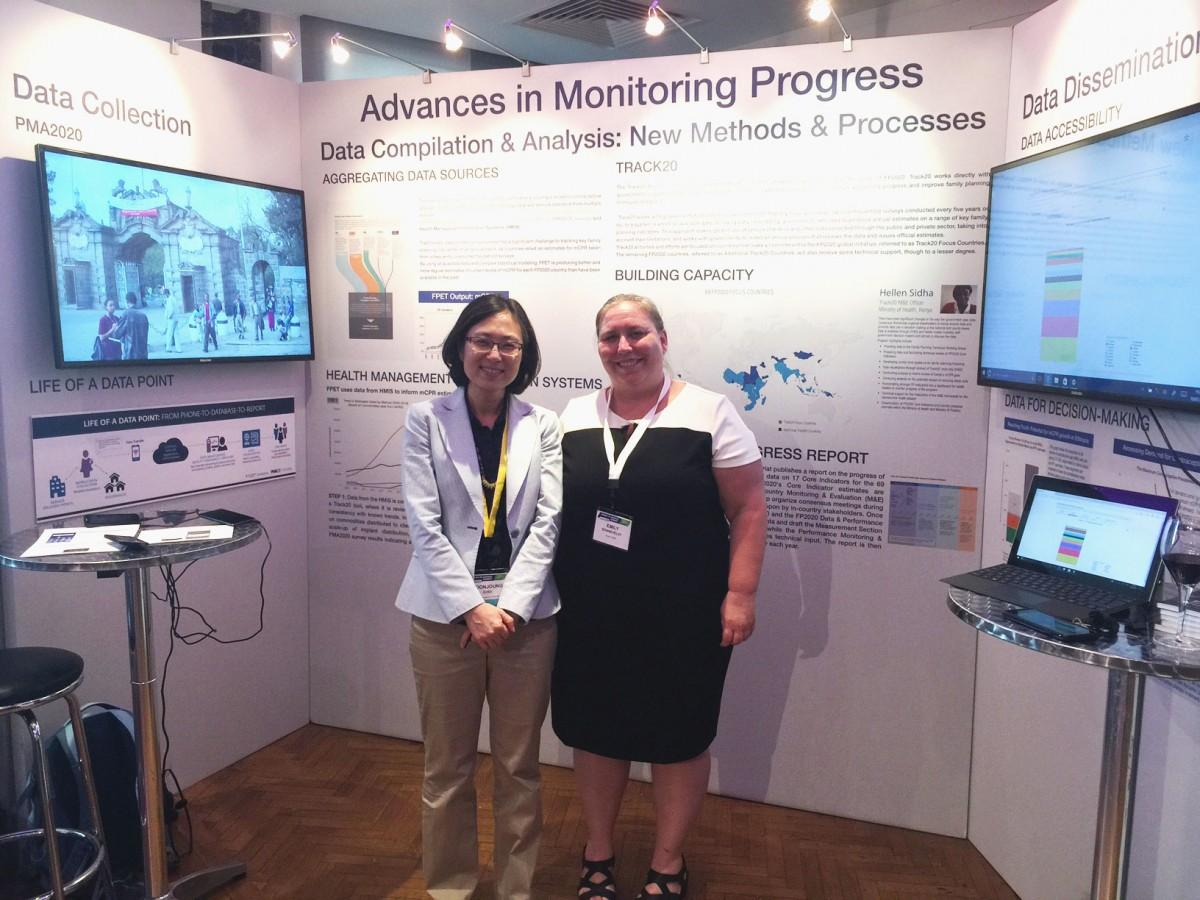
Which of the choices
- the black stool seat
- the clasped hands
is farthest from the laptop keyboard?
the black stool seat

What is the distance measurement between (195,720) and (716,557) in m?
2.06

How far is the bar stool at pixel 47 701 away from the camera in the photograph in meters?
1.96

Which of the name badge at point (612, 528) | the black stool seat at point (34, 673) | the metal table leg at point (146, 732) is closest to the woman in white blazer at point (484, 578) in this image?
the name badge at point (612, 528)

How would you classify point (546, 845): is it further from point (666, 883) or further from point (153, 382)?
point (153, 382)

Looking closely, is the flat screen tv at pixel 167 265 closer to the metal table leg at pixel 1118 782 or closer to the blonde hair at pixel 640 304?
the blonde hair at pixel 640 304

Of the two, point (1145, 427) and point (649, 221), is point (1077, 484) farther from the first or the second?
point (649, 221)

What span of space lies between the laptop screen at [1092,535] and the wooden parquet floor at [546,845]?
1.24 metres

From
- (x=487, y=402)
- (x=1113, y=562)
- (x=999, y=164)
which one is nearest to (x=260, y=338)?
(x=487, y=402)

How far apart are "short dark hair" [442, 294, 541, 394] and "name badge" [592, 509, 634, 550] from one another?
432 mm

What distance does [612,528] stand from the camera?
2326 mm

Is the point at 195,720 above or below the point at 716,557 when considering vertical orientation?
below

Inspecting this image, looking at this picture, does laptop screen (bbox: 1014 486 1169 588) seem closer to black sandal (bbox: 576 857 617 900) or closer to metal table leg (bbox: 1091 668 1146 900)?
metal table leg (bbox: 1091 668 1146 900)

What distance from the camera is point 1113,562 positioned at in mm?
1850

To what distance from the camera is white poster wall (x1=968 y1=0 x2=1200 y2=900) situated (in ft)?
6.46
